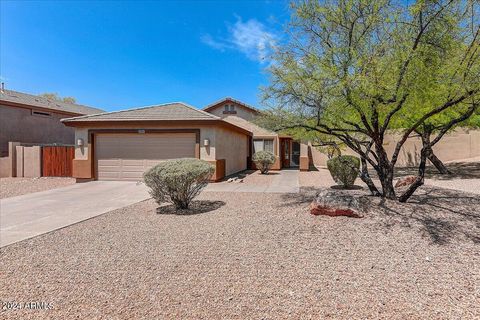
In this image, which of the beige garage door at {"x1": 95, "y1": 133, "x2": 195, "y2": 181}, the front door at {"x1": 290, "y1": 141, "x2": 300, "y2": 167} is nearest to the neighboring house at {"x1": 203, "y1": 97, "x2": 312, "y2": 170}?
the front door at {"x1": 290, "y1": 141, "x2": 300, "y2": 167}

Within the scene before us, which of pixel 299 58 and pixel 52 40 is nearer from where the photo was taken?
pixel 299 58

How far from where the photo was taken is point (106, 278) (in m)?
3.85

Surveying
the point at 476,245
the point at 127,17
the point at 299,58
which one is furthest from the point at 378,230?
the point at 127,17

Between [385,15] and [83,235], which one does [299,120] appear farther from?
[83,235]

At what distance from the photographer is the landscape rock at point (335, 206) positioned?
21.4ft

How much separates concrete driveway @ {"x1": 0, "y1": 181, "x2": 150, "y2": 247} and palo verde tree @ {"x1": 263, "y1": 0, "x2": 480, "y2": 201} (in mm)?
6526

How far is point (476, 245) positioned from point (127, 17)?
50.3 feet

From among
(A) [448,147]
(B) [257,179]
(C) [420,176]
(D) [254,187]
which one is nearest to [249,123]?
(B) [257,179]

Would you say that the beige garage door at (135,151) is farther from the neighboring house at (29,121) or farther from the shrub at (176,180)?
the neighboring house at (29,121)

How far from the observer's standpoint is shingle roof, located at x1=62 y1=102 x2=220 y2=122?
14062 mm

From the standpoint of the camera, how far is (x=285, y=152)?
23.5 metres

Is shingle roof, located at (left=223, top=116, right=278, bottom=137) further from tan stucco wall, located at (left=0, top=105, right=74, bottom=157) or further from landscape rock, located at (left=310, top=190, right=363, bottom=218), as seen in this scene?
landscape rock, located at (left=310, top=190, right=363, bottom=218)

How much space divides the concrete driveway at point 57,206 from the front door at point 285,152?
1300cm

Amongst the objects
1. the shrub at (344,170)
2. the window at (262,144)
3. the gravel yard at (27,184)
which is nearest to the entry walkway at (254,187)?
the shrub at (344,170)
